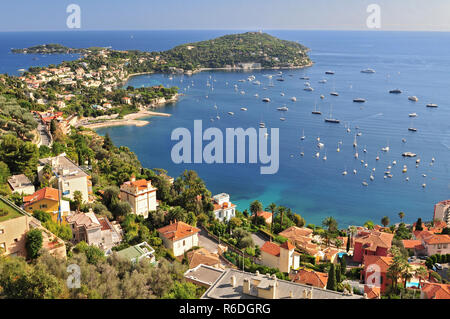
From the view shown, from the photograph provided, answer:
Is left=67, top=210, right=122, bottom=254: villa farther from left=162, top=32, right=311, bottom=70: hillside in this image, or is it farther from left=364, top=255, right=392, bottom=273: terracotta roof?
left=162, top=32, right=311, bottom=70: hillside

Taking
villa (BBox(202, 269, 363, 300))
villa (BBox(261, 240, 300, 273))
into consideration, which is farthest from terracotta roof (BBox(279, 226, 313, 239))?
villa (BBox(202, 269, 363, 300))

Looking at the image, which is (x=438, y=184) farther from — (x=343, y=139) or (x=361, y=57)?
(x=361, y=57)

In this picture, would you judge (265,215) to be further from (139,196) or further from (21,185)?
(21,185)

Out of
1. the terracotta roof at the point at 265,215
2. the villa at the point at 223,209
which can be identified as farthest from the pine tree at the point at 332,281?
the terracotta roof at the point at 265,215

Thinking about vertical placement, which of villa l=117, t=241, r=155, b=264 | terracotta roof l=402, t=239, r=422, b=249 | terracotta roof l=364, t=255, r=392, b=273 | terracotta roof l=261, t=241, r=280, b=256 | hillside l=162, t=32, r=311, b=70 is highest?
hillside l=162, t=32, r=311, b=70

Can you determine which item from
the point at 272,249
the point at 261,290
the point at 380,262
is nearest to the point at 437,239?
the point at 380,262
